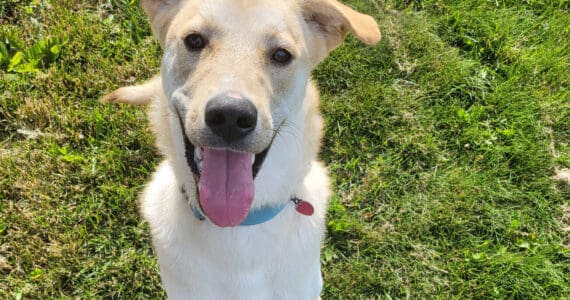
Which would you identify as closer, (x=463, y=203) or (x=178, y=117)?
(x=178, y=117)

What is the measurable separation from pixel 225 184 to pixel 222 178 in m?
0.03

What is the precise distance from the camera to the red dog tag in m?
2.98

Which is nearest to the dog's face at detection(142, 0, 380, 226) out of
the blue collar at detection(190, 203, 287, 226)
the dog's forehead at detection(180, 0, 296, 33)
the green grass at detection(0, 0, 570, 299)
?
the dog's forehead at detection(180, 0, 296, 33)

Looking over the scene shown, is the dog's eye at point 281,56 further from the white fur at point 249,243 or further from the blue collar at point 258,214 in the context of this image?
the blue collar at point 258,214

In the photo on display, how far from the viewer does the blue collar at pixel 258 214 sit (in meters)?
2.84

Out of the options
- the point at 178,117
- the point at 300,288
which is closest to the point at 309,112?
the point at 178,117

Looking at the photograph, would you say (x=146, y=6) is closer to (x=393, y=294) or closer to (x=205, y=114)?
(x=205, y=114)

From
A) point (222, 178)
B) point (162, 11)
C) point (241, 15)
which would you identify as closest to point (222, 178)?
point (222, 178)

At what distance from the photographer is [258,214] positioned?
2.87 m

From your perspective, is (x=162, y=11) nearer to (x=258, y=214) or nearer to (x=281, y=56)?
(x=281, y=56)

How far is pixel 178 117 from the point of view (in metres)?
2.68

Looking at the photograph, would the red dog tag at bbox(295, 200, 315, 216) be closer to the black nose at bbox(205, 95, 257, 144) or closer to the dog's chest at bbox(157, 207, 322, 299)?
the dog's chest at bbox(157, 207, 322, 299)

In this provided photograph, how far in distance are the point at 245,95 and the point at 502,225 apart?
2921 millimetres

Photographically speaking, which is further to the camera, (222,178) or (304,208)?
(304,208)
